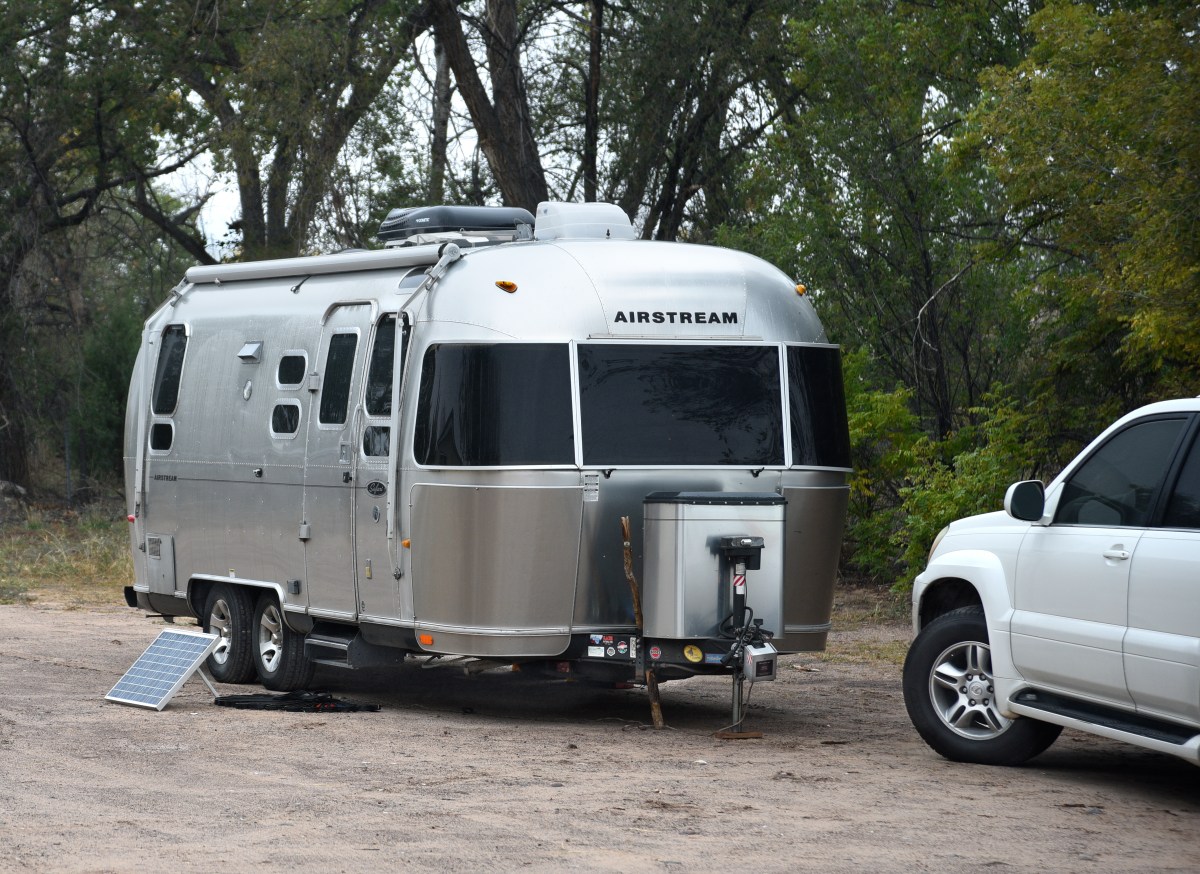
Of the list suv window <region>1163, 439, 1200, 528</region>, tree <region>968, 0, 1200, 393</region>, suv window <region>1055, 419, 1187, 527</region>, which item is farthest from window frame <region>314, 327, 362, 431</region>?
tree <region>968, 0, 1200, 393</region>

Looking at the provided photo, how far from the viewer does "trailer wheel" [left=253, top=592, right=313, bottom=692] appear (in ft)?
37.3

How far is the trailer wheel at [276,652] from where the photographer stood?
11359 millimetres

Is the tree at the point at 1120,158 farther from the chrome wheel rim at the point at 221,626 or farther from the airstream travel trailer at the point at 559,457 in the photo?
the chrome wheel rim at the point at 221,626

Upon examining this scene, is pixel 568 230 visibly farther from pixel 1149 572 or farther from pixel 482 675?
pixel 1149 572

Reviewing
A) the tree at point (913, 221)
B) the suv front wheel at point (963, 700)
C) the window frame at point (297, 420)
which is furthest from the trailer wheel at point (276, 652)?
the tree at point (913, 221)

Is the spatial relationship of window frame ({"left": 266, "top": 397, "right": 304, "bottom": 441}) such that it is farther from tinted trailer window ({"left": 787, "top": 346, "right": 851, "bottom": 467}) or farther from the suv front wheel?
the suv front wheel

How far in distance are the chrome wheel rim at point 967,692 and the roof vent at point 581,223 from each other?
3.83 meters

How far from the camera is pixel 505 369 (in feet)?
31.4

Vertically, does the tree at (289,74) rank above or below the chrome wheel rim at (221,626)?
above

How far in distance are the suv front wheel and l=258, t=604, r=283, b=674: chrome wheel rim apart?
476 cm

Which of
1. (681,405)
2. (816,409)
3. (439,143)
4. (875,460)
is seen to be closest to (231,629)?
(681,405)

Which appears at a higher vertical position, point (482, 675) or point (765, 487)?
point (765, 487)

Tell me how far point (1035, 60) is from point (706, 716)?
7.75 meters

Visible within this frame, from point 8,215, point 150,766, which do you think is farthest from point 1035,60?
point 8,215
